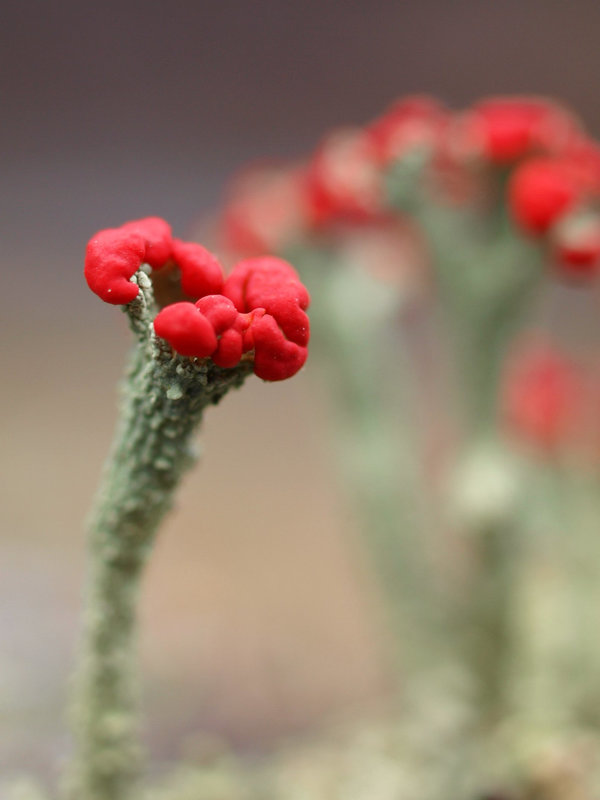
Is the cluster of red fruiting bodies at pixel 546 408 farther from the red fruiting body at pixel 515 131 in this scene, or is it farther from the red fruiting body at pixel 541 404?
the red fruiting body at pixel 515 131

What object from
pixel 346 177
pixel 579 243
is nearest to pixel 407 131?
pixel 346 177

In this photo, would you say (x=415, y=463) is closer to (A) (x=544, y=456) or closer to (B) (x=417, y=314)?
(A) (x=544, y=456)

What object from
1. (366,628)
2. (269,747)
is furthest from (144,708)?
(366,628)

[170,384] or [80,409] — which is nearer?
[170,384]

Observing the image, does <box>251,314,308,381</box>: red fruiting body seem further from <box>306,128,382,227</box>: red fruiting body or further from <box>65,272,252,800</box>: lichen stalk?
<box>306,128,382,227</box>: red fruiting body

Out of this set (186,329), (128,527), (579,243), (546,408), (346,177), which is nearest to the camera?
(186,329)

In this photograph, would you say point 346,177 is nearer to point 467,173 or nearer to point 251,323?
point 467,173
